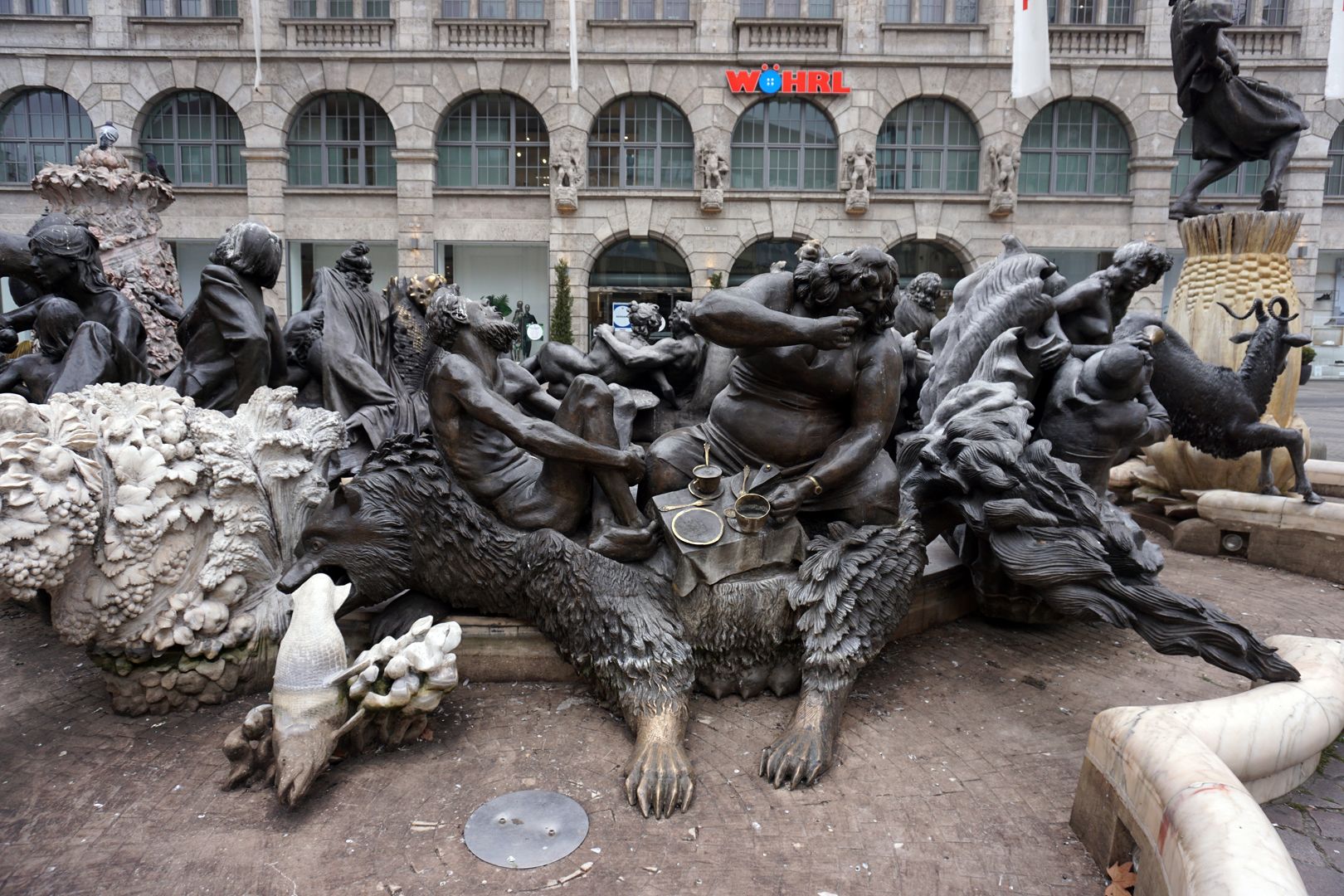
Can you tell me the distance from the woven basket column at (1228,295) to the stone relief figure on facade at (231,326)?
263 inches

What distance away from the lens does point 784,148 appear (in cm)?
2131

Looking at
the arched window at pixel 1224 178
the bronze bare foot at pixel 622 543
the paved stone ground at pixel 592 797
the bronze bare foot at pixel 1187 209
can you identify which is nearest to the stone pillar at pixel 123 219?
the paved stone ground at pixel 592 797

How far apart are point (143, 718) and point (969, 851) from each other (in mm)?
3161

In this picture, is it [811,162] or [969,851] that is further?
[811,162]

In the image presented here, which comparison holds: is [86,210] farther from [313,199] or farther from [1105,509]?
[313,199]

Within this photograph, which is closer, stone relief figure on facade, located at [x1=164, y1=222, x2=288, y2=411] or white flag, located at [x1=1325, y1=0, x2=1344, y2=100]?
stone relief figure on facade, located at [x1=164, y1=222, x2=288, y2=411]

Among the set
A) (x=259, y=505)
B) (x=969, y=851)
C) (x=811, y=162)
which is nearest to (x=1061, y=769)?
(x=969, y=851)

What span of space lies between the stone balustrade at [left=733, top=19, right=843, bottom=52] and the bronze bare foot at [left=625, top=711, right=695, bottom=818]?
20.7m

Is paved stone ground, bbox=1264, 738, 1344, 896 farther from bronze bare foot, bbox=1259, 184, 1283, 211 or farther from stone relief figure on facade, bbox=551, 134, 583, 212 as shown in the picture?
stone relief figure on facade, bbox=551, 134, 583, 212

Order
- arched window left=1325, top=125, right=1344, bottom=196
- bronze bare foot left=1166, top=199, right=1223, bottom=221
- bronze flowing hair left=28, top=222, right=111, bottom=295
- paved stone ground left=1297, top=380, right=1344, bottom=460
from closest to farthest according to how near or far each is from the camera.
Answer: bronze flowing hair left=28, top=222, right=111, bottom=295
bronze bare foot left=1166, top=199, right=1223, bottom=221
paved stone ground left=1297, top=380, right=1344, bottom=460
arched window left=1325, top=125, right=1344, bottom=196

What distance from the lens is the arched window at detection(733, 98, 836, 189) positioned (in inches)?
835

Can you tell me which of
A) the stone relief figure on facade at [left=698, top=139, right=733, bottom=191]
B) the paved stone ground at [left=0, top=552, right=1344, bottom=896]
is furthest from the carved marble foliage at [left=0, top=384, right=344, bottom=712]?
the stone relief figure on facade at [left=698, top=139, right=733, bottom=191]

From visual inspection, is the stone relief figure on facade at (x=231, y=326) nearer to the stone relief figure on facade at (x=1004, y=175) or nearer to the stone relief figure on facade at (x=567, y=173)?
the stone relief figure on facade at (x=567, y=173)

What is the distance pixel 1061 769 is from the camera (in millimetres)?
3082
